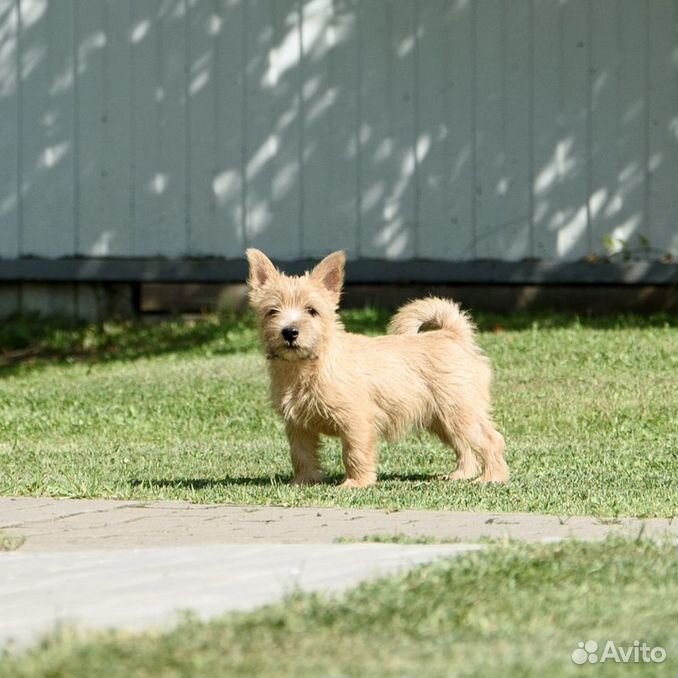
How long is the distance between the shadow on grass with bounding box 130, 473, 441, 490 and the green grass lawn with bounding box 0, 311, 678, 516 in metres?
Result: 0.01

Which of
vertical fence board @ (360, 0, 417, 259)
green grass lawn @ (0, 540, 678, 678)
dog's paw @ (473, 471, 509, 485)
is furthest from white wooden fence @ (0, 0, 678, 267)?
green grass lawn @ (0, 540, 678, 678)

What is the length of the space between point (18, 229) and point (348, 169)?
3639mm

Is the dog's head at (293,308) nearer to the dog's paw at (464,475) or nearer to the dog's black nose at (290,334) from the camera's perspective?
the dog's black nose at (290,334)

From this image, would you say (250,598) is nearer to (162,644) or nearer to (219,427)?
(162,644)

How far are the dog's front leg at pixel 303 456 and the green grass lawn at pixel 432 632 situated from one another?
2.98m

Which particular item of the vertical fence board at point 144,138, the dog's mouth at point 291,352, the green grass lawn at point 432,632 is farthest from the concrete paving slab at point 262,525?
the vertical fence board at point 144,138

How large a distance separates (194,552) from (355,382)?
2573 millimetres

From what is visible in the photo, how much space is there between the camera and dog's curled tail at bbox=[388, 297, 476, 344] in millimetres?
8664

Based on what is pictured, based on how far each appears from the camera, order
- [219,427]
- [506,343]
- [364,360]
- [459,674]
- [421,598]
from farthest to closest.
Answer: [506,343] → [219,427] → [364,360] → [421,598] → [459,674]

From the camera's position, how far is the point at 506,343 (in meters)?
13.7

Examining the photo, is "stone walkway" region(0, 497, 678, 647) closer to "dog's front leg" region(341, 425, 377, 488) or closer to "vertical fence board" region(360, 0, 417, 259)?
"dog's front leg" region(341, 425, 377, 488)

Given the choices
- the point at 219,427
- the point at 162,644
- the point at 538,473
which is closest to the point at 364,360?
the point at 538,473

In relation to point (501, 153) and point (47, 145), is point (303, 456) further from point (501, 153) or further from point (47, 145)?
point (47, 145)

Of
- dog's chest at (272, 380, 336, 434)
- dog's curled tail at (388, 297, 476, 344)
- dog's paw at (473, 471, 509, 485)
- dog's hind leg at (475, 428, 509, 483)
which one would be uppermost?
dog's curled tail at (388, 297, 476, 344)
